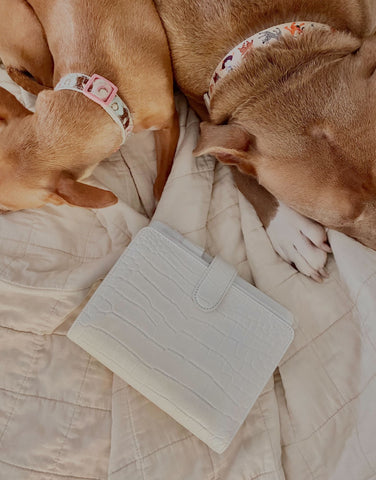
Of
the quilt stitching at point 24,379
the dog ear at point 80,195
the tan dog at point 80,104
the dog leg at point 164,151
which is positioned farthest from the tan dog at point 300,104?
the quilt stitching at point 24,379

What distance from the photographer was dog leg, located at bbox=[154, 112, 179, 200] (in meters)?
2.98

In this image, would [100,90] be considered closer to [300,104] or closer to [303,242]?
[300,104]

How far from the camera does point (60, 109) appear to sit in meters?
2.46

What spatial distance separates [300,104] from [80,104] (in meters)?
1.08

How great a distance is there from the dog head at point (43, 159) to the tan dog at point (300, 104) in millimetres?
638

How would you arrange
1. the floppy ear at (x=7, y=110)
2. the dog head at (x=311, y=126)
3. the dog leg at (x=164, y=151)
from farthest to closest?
the dog leg at (x=164, y=151) → the floppy ear at (x=7, y=110) → the dog head at (x=311, y=126)

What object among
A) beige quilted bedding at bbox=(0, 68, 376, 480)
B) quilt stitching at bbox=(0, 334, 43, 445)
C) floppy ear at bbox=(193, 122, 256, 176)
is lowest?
quilt stitching at bbox=(0, 334, 43, 445)

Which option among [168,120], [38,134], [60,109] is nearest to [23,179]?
[38,134]

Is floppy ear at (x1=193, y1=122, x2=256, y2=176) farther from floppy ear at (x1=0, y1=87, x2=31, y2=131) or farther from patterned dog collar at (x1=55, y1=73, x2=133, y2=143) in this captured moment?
floppy ear at (x1=0, y1=87, x2=31, y2=131)

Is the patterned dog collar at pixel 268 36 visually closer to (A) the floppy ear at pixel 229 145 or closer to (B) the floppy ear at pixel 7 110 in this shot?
(A) the floppy ear at pixel 229 145

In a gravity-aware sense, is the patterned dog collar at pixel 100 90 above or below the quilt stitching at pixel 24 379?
above

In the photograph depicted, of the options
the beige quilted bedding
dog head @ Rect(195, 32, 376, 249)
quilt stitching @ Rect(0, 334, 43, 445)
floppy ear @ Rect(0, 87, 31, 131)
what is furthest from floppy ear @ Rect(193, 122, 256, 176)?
quilt stitching @ Rect(0, 334, 43, 445)

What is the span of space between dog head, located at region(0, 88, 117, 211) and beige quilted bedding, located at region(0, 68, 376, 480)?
342 mm

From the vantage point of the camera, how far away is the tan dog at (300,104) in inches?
85.4
